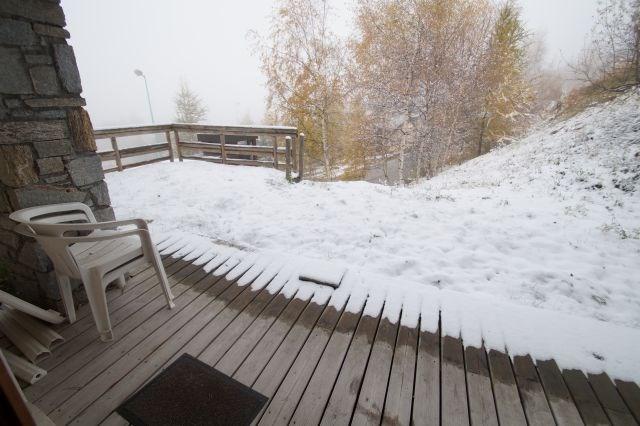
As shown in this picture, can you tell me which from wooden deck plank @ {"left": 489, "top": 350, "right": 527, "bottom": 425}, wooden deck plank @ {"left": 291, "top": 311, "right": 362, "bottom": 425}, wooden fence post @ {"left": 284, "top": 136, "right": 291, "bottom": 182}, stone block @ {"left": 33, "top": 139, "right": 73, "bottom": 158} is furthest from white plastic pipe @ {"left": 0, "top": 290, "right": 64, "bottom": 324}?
wooden fence post @ {"left": 284, "top": 136, "right": 291, "bottom": 182}

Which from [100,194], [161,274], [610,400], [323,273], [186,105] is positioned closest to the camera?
[610,400]

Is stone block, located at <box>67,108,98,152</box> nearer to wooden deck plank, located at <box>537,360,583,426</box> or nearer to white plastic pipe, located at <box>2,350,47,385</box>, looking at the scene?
white plastic pipe, located at <box>2,350,47,385</box>

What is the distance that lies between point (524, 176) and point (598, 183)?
1.47 metres

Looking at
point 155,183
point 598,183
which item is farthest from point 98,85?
point 598,183

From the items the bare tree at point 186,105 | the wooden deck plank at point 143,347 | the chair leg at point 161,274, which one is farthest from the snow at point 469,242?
the bare tree at point 186,105

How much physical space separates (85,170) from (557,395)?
12.3 feet

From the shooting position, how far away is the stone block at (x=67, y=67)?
2070 millimetres

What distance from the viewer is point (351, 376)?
5.71 ft

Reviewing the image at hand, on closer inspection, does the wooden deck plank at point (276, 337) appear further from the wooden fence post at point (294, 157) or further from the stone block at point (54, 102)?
the wooden fence post at point (294, 157)

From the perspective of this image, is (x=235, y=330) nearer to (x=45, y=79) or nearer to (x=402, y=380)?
(x=402, y=380)

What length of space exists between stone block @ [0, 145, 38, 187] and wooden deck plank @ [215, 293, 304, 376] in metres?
1.91

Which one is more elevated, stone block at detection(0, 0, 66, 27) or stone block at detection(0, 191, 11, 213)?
stone block at detection(0, 0, 66, 27)

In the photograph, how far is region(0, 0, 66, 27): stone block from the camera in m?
1.82

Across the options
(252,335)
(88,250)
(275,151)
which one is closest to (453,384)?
(252,335)
